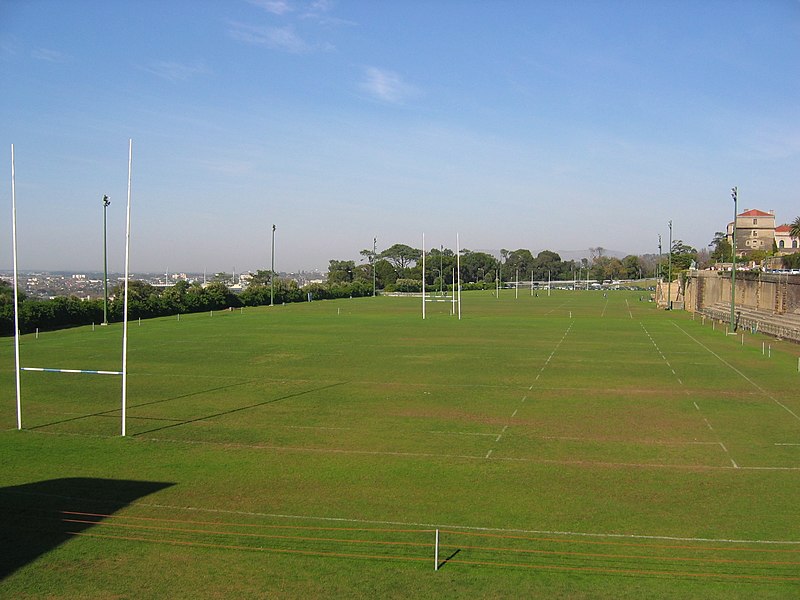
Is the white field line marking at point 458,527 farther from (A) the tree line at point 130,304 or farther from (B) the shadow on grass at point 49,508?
(A) the tree line at point 130,304

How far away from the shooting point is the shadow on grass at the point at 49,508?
1167 centimetres

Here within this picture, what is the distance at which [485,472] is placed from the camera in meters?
16.2

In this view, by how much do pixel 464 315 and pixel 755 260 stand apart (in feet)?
207

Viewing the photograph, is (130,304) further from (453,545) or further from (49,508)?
(453,545)

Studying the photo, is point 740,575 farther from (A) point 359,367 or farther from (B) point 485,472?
(A) point 359,367

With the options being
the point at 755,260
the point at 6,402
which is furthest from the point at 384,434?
the point at 755,260

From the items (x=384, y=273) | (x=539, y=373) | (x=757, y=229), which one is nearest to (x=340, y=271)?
(x=384, y=273)

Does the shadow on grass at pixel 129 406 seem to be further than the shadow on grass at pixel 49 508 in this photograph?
Yes

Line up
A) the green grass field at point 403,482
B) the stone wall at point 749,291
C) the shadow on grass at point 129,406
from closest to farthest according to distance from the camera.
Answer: the green grass field at point 403,482, the shadow on grass at point 129,406, the stone wall at point 749,291

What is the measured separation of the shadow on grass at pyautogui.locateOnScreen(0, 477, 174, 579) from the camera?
460 inches

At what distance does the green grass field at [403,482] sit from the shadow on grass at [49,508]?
0.05 metres

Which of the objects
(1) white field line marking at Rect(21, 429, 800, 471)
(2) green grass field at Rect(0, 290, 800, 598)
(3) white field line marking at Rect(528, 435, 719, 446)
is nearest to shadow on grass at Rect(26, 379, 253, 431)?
(2) green grass field at Rect(0, 290, 800, 598)

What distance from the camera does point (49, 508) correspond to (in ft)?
44.5

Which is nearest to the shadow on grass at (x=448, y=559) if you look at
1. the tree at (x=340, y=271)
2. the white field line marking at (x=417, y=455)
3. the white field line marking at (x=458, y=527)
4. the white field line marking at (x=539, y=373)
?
the white field line marking at (x=458, y=527)
